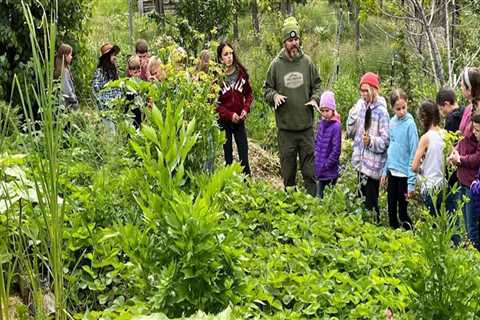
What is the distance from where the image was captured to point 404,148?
6.09 metres

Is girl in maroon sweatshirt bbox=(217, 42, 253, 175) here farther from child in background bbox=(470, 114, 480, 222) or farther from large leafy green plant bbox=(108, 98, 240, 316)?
large leafy green plant bbox=(108, 98, 240, 316)

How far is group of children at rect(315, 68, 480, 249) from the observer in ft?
17.8

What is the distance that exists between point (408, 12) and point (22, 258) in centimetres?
553

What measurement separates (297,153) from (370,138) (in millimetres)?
1251

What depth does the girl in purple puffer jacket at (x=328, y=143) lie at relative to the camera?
21.7 ft

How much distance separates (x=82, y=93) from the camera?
33.3ft

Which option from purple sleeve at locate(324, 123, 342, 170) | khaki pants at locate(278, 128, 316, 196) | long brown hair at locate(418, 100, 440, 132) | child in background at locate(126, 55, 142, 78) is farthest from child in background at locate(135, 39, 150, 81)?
long brown hair at locate(418, 100, 440, 132)

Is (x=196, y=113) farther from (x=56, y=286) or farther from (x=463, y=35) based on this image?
(x=463, y=35)

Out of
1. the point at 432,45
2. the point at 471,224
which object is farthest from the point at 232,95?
the point at 471,224

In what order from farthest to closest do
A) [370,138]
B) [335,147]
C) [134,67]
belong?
[134,67] < [335,147] < [370,138]

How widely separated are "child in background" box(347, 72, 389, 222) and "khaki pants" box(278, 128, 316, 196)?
0.88 meters

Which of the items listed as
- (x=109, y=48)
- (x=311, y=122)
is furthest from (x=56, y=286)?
(x=109, y=48)

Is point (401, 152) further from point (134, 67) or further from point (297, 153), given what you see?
point (134, 67)

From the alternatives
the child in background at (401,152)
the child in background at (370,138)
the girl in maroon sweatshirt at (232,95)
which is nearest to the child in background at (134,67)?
the girl in maroon sweatshirt at (232,95)
